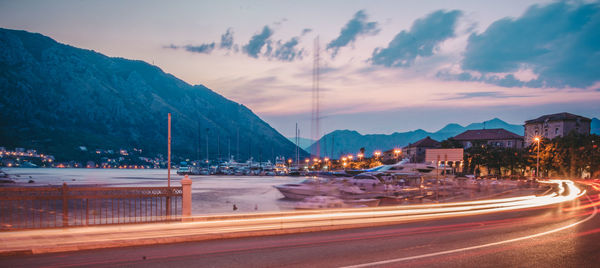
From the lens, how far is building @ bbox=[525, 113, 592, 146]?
10644cm

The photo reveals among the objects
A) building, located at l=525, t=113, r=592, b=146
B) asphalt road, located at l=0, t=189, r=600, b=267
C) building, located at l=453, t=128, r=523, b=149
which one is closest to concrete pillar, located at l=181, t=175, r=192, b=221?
asphalt road, located at l=0, t=189, r=600, b=267

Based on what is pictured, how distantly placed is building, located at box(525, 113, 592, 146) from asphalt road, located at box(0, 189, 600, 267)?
111094mm

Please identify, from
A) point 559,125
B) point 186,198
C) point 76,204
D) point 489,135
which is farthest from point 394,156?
point 186,198

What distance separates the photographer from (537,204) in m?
23.9

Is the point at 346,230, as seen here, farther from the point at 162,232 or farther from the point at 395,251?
the point at 162,232

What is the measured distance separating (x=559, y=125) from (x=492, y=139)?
925 inches

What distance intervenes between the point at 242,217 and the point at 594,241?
11932mm

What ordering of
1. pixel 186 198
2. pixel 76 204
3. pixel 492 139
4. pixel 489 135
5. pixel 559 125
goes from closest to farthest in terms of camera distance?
pixel 186 198 < pixel 76 204 < pixel 559 125 < pixel 492 139 < pixel 489 135

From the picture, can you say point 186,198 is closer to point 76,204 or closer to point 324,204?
point 76,204

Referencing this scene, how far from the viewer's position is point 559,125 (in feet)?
356

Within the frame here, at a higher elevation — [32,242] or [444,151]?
[444,151]

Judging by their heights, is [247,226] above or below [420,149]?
below

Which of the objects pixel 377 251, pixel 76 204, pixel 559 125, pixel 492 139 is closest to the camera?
pixel 377 251

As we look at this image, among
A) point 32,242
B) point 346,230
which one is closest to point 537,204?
point 346,230
